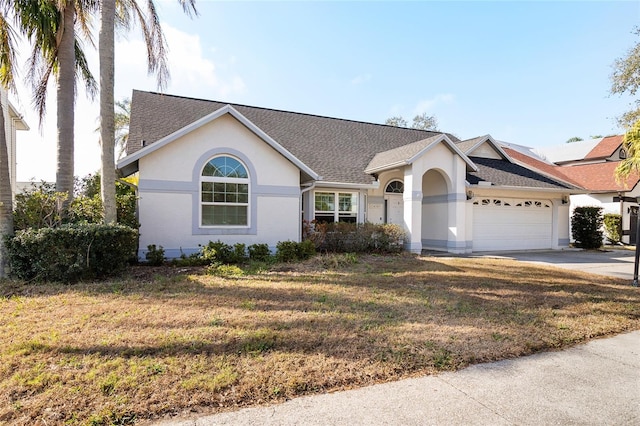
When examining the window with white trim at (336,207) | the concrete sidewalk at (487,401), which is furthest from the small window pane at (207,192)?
the concrete sidewalk at (487,401)

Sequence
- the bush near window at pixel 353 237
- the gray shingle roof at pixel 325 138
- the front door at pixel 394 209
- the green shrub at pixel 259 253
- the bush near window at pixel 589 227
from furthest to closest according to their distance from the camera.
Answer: the bush near window at pixel 589 227 < the front door at pixel 394 209 < the gray shingle roof at pixel 325 138 < the bush near window at pixel 353 237 < the green shrub at pixel 259 253

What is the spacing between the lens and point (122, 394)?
10.7 ft

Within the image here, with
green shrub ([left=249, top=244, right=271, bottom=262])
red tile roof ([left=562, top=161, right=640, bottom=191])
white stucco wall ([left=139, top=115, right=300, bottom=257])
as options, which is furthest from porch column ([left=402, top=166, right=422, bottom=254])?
red tile roof ([left=562, top=161, right=640, bottom=191])

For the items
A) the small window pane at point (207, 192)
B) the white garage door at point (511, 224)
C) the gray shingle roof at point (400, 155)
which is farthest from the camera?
the white garage door at point (511, 224)

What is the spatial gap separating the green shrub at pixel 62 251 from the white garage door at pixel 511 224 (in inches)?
588

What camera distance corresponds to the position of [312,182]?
43.2 feet

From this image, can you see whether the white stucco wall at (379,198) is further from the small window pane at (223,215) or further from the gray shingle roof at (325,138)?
the small window pane at (223,215)

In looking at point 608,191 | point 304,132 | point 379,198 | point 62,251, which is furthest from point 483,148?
point 62,251

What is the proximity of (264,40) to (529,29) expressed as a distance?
942 cm

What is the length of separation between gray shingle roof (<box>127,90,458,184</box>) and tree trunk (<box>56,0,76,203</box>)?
168cm

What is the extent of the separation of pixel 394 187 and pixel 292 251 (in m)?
7.33

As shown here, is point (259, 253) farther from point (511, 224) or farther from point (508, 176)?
point (508, 176)

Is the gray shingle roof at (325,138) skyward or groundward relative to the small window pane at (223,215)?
skyward

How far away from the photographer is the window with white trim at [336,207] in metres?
14.8
